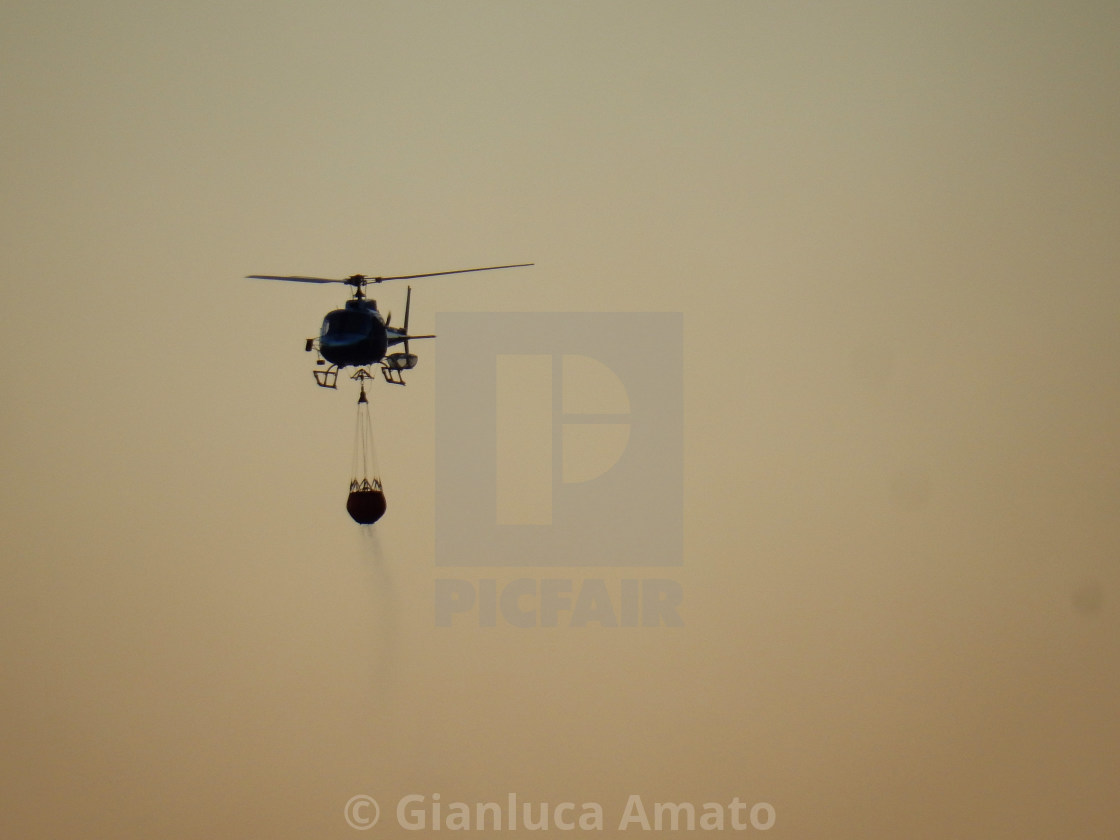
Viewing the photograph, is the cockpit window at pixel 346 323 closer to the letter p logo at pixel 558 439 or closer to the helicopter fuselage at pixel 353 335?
the helicopter fuselage at pixel 353 335

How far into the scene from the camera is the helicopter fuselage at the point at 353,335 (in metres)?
6.62

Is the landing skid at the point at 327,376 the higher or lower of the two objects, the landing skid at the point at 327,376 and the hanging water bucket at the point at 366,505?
the higher

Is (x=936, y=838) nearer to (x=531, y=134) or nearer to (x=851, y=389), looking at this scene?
(x=851, y=389)

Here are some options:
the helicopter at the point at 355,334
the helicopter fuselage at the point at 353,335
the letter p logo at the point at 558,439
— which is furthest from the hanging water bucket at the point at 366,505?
the helicopter fuselage at the point at 353,335

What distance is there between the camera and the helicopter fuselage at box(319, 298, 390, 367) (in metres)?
6.62

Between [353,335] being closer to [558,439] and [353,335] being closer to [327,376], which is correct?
[327,376]

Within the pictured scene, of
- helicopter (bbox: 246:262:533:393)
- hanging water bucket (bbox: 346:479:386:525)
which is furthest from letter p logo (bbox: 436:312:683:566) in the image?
helicopter (bbox: 246:262:533:393)

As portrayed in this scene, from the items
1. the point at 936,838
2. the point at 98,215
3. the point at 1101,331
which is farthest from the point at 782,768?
the point at 98,215

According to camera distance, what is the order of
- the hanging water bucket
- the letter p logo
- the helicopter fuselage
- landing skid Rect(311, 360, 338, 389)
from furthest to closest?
the letter p logo, the hanging water bucket, landing skid Rect(311, 360, 338, 389), the helicopter fuselage

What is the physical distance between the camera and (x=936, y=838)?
Result: 842 centimetres

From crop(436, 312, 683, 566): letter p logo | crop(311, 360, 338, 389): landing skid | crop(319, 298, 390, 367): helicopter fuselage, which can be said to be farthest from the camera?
crop(436, 312, 683, 566): letter p logo

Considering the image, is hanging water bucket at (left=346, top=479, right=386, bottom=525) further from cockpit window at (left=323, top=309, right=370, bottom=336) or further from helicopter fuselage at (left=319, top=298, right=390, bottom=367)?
cockpit window at (left=323, top=309, right=370, bottom=336)

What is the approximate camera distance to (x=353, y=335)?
663 centimetres

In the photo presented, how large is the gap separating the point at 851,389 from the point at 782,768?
389cm
